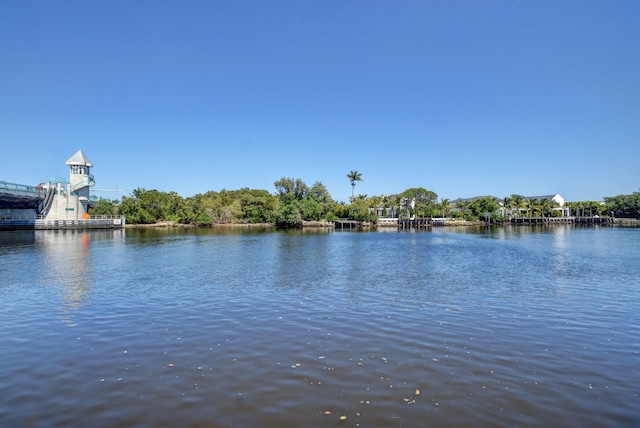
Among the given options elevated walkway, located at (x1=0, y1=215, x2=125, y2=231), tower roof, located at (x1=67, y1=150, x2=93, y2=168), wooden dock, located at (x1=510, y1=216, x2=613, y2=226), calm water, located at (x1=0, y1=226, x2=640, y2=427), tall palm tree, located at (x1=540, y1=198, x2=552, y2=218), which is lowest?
calm water, located at (x1=0, y1=226, x2=640, y2=427)

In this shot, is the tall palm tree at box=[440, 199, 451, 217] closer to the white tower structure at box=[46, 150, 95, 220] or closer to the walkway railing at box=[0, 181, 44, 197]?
the white tower structure at box=[46, 150, 95, 220]

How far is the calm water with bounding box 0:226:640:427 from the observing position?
22.4 feet

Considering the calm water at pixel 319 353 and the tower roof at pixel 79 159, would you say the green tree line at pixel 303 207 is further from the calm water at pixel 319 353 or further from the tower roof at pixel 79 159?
the calm water at pixel 319 353

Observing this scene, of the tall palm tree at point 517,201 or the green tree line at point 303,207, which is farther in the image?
the tall palm tree at point 517,201

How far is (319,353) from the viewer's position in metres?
9.84

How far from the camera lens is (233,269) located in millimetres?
26094

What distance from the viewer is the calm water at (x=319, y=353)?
22.4ft

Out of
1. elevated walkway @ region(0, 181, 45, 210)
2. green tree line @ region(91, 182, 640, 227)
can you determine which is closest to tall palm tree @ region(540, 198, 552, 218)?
green tree line @ region(91, 182, 640, 227)

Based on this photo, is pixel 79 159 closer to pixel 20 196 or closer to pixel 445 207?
pixel 20 196

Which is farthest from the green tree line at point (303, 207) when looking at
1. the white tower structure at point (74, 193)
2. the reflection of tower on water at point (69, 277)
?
the reflection of tower on water at point (69, 277)

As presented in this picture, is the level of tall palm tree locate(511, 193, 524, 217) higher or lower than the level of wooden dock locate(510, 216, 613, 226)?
higher

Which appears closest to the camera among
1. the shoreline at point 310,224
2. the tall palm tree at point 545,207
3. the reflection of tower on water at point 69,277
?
the reflection of tower on water at point 69,277

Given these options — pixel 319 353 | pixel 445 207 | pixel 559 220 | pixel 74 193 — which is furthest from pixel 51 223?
pixel 559 220

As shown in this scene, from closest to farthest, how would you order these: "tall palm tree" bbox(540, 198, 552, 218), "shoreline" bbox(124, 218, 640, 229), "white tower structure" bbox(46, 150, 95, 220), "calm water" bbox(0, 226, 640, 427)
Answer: "calm water" bbox(0, 226, 640, 427), "white tower structure" bbox(46, 150, 95, 220), "shoreline" bbox(124, 218, 640, 229), "tall palm tree" bbox(540, 198, 552, 218)
